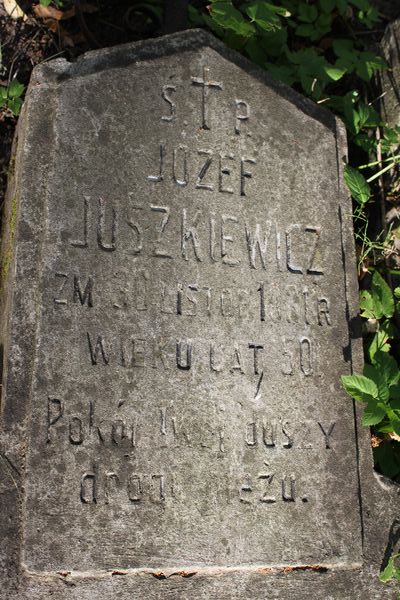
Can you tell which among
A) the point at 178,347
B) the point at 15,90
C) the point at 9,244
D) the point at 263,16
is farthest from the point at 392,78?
the point at 9,244

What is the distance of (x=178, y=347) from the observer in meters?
2.62

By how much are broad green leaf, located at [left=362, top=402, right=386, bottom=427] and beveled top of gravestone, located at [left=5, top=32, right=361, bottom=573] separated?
0.26ft

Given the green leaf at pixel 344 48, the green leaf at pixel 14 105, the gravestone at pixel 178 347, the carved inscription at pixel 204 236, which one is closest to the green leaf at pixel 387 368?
the gravestone at pixel 178 347

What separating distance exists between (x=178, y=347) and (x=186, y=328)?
7 centimetres

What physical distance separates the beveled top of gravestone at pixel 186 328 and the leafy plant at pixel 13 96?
64cm

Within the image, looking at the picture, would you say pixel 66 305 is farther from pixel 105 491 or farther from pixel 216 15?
pixel 216 15

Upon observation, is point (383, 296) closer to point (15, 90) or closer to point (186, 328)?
point (186, 328)

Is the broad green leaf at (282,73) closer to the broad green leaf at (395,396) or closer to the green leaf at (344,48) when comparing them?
the green leaf at (344,48)

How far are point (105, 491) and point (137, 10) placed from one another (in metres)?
2.32

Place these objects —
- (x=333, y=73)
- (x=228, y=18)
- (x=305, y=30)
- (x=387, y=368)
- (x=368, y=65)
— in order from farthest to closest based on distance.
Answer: (x=305, y=30)
(x=368, y=65)
(x=333, y=73)
(x=228, y=18)
(x=387, y=368)

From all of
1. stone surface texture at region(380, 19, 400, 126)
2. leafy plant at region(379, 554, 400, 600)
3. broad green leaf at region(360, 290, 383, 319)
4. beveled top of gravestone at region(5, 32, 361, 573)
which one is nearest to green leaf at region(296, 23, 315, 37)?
stone surface texture at region(380, 19, 400, 126)

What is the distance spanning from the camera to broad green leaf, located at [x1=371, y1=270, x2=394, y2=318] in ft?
10.1

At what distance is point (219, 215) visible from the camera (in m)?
2.77

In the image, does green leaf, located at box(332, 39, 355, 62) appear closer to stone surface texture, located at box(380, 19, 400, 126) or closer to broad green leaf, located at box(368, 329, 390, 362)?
stone surface texture, located at box(380, 19, 400, 126)
